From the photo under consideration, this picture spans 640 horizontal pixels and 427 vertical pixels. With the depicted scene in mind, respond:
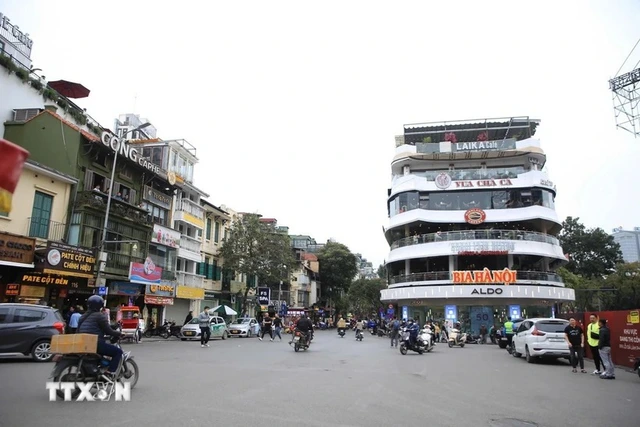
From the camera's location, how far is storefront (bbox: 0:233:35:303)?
2047cm

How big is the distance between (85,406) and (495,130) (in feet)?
178

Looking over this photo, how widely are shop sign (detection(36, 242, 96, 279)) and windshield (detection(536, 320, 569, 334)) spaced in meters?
21.2

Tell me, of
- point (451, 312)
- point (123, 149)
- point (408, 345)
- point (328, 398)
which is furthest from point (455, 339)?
point (123, 149)

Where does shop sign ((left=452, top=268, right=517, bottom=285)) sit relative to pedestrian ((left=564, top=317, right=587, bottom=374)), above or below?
above

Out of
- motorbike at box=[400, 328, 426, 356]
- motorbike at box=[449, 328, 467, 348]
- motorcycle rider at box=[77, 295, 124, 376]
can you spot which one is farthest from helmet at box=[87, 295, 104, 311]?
motorbike at box=[449, 328, 467, 348]

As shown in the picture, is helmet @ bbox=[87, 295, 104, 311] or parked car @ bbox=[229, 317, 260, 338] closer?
helmet @ bbox=[87, 295, 104, 311]

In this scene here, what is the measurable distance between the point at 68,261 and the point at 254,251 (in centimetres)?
2244

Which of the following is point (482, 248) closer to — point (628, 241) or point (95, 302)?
point (95, 302)

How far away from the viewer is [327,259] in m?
79.7

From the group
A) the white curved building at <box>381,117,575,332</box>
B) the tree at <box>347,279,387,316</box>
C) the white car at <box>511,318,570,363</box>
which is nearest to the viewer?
A: the white car at <box>511,318,570,363</box>

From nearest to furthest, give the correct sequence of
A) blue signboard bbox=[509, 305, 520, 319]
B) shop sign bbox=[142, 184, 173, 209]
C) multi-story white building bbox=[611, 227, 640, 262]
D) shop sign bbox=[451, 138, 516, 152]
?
shop sign bbox=[142, 184, 173, 209] → blue signboard bbox=[509, 305, 520, 319] → shop sign bbox=[451, 138, 516, 152] → multi-story white building bbox=[611, 227, 640, 262]

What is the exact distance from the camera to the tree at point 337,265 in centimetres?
7925

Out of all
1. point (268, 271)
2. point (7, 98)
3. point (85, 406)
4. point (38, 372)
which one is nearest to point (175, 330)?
point (268, 271)

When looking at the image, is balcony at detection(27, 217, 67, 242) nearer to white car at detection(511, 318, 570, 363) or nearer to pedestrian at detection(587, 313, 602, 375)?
white car at detection(511, 318, 570, 363)
